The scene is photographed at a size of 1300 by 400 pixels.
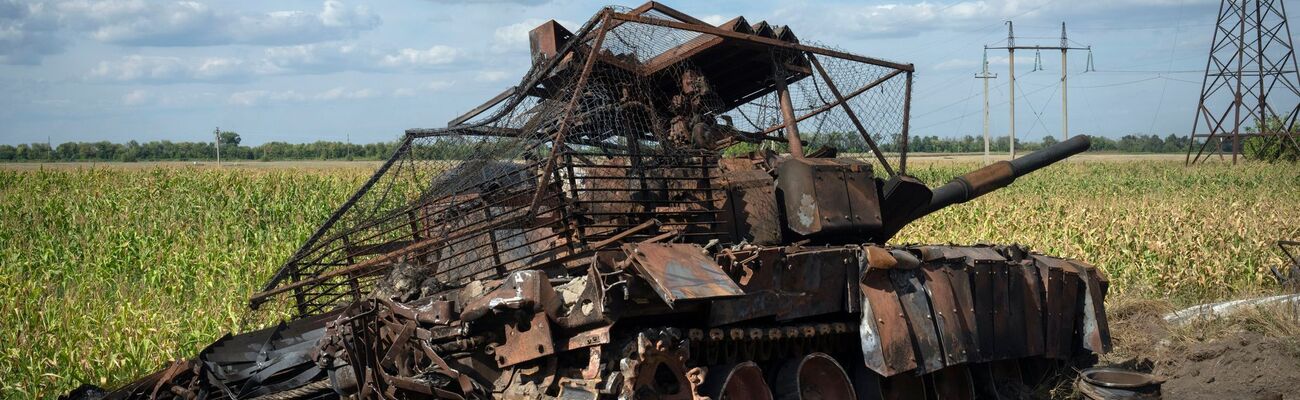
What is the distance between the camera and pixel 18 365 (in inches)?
376

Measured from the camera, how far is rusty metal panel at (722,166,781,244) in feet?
28.6

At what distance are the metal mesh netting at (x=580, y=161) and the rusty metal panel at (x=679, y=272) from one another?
0.67m

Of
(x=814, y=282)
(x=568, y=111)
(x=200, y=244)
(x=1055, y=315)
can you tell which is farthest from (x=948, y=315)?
(x=200, y=244)

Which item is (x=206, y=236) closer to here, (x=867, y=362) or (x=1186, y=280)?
(x=867, y=362)

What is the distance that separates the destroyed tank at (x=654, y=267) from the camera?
23.1ft

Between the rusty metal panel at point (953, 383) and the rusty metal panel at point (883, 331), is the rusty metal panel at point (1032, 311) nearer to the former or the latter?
the rusty metal panel at point (953, 383)

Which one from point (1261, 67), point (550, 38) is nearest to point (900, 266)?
point (550, 38)

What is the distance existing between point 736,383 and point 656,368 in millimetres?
858

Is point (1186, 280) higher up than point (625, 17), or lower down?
lower down

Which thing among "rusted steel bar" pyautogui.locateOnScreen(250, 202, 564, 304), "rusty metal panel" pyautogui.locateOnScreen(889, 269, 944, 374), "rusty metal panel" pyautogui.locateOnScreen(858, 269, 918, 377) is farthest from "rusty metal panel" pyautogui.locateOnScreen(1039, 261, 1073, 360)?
"rusted steel bar" pyautogui.locateOnScreen(250, 202, 564, 304)

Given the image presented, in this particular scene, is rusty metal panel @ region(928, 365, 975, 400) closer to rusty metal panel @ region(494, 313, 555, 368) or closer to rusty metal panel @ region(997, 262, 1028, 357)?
rusty metal panel @ region(997, 262, 1028, 357)

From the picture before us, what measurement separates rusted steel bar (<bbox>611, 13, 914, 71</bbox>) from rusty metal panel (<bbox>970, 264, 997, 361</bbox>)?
210 cm

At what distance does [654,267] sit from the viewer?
675cm

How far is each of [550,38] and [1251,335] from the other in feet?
24.3
